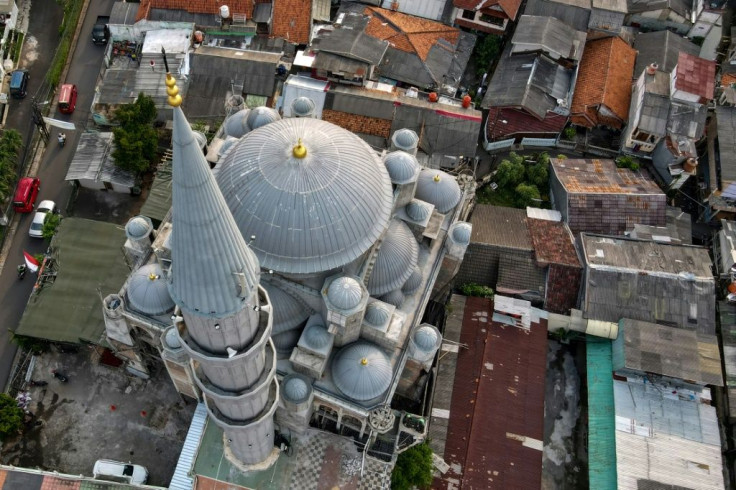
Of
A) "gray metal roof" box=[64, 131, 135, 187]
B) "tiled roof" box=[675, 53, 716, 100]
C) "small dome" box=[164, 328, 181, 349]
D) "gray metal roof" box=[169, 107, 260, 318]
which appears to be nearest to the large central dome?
"small dome" box=[164, 328, 181, 349]

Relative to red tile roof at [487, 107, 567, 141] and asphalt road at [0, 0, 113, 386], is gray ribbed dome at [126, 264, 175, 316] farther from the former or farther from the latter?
red tile roof at [487, 107, 567, 141]

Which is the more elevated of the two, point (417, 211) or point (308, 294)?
point (417, 211)

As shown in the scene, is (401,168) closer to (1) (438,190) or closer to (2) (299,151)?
(1) (438,190)

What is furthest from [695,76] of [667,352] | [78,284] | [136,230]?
[78,284]

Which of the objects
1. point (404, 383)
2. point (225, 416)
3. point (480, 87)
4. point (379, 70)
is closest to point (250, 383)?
point (225, 416)

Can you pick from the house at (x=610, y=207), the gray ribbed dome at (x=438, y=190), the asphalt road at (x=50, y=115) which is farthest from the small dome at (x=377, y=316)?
the asphalt road at (x=50, y=115)
